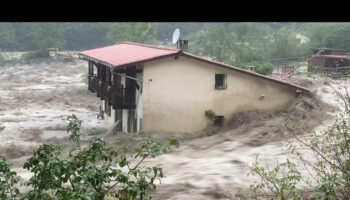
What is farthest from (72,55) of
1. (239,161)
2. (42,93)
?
(239,161)

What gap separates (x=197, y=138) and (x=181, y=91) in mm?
2407

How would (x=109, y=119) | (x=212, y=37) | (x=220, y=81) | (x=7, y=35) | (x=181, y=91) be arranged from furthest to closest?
(x=7, y=35) < (x=212, y=37) < (x=109, y=119) < (x=220, y=81) < (x=181, y=91)

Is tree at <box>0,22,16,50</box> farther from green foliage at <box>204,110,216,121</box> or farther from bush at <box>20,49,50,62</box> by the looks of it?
green foliage at <box>204,110,216,121</box>

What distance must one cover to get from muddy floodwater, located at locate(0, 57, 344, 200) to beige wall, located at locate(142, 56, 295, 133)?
2.12 ft

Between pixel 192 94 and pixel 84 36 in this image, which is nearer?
pixel 192 94

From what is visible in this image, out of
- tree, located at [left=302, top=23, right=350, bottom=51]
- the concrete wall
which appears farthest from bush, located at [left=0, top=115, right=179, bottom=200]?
tree, located at [left=302, top=23, right=350, bottom=51]

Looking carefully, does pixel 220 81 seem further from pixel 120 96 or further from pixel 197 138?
pixel 120 96

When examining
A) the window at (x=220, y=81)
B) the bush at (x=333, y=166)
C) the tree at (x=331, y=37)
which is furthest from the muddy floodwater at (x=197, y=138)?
the tree at (x=331, y=37)

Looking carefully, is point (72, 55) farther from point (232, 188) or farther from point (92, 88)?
point (232, 188)

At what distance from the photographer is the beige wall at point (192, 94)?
765 inches

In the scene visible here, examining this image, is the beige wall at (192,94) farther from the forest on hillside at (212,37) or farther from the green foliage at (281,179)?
the forest on hillside at (212,37)

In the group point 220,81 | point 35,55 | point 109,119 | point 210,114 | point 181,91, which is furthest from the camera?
point 35,55

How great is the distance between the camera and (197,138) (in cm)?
1942

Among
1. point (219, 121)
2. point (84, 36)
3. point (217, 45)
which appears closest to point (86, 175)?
point (219, 121)
